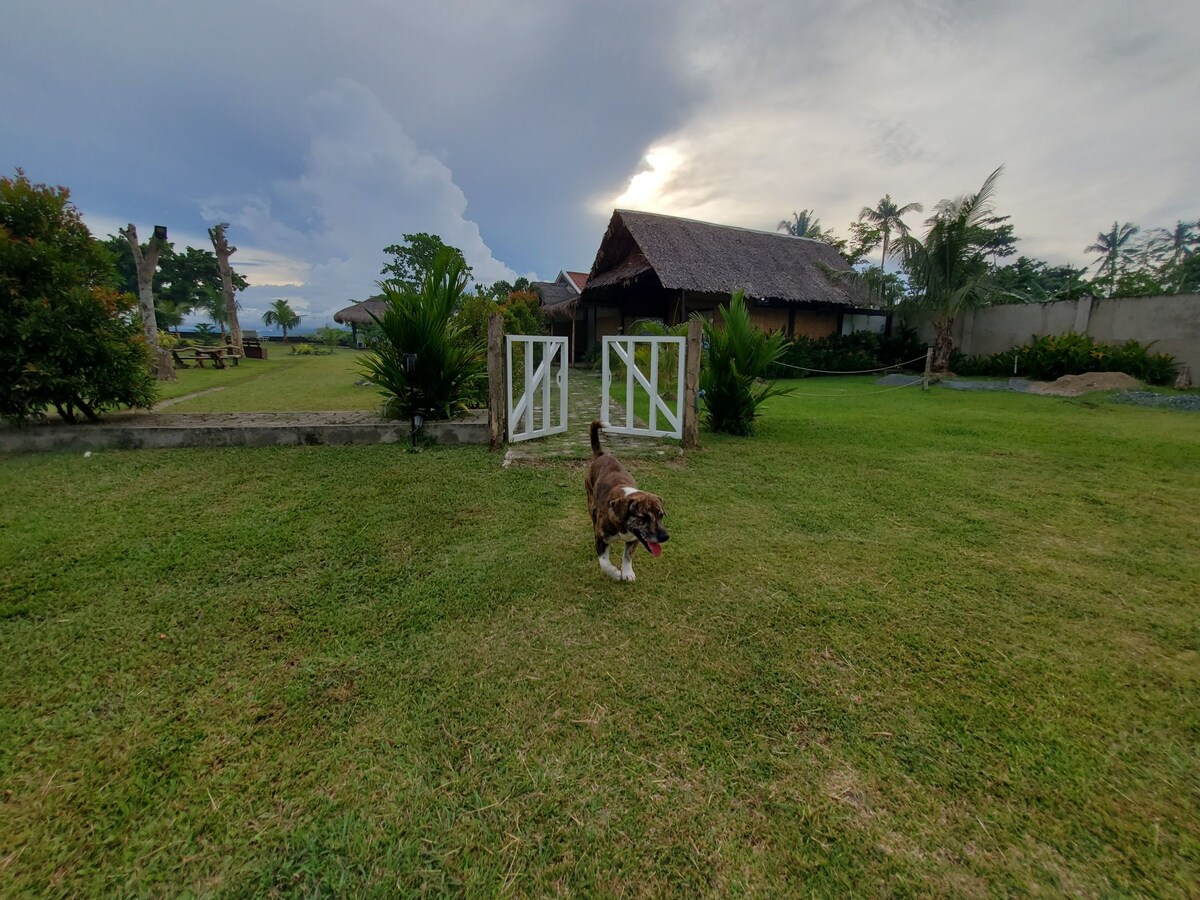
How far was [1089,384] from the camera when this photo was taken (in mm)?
10617

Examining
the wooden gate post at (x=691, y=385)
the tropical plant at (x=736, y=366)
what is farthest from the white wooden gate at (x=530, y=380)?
the tropical plant at (x=736, y=366)

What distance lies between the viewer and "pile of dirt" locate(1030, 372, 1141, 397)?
10.3m

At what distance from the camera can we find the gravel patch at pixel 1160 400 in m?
8.34

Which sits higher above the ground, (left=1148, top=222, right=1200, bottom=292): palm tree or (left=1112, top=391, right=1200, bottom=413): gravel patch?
(left=1148, top=222, right=1200, bottom=292): palm tree

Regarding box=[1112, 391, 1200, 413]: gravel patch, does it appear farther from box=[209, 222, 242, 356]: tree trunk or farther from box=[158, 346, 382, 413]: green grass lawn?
box=[209, 222, 242, 356]: tree trunk

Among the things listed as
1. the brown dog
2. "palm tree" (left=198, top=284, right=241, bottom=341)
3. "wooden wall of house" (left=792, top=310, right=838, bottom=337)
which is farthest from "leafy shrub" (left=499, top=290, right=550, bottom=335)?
"palm tree" (left=198, top=284, right=241, bottom=341)

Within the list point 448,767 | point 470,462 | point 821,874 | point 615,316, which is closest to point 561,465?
point 470,462

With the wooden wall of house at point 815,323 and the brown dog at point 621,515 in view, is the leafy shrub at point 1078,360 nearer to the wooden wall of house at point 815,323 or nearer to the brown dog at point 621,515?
the wooden wall of house at point 815,323

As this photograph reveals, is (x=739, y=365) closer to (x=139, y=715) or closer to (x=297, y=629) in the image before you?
(x=297, y=629)

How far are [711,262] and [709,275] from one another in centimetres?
80

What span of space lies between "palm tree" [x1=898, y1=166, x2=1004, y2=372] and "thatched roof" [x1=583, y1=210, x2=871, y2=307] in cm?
208

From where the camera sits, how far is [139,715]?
170 cm

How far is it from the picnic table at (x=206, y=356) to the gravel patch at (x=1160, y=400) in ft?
74.2

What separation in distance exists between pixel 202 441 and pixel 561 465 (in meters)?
3.93
